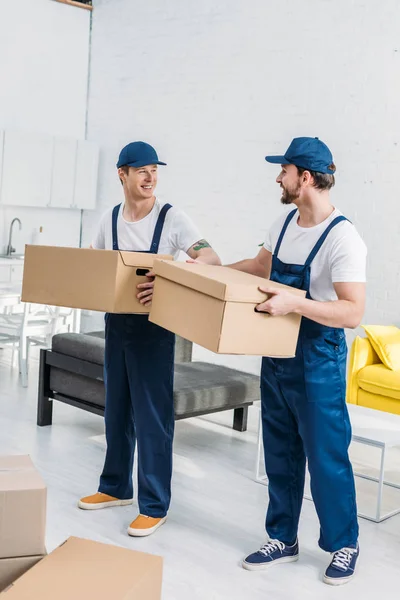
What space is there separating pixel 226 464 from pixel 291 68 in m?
3.54

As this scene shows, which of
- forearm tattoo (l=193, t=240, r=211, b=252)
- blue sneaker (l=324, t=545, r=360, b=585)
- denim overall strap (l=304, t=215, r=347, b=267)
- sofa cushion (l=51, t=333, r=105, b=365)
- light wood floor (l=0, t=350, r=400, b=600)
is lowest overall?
light wood floor (l=0, t=350, r=400, b=600)

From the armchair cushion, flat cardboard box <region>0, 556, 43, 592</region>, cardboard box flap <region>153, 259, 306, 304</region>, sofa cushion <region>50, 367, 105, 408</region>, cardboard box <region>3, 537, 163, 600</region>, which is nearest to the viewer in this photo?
cardboard box <region>3, 537, 163, 600</region>

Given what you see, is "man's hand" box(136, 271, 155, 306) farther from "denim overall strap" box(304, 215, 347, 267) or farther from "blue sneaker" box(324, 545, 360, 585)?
"blue sneaker" box(324, 545, 360, 585)

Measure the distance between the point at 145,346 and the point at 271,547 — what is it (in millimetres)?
929

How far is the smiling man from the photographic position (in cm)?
329

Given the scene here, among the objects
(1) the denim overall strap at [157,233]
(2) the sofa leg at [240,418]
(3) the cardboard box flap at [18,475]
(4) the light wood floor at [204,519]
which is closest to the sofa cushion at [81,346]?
(4) the light wood floor at [204,519]

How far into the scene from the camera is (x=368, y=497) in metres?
4.09

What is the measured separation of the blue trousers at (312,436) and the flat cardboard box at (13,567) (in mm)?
1186

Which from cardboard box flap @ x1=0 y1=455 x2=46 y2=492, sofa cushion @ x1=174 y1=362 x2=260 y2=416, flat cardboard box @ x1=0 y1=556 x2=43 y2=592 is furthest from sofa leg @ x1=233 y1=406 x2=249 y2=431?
flat cardboard box @ x1=0 y1=556 x2=43 y2=592

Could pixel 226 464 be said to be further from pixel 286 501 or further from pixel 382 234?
pixel 382 234

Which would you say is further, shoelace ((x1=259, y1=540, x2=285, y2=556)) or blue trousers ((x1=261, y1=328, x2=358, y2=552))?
shoelace ((x1=259, y1=540, x2=285, y2=556))

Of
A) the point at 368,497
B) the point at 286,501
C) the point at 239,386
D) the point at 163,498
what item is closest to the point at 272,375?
the point at 286,501

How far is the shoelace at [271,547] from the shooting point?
3154 millimetres

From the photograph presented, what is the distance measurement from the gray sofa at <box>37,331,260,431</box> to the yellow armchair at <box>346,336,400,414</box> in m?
0.75
